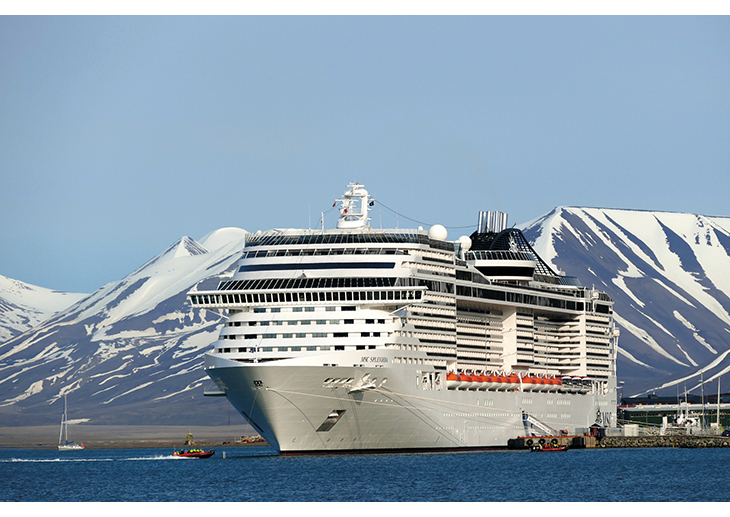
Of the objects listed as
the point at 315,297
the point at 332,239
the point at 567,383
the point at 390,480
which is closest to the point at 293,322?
the point at 315,297

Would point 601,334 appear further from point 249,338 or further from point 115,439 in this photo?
point 115,439

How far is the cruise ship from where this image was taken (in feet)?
227

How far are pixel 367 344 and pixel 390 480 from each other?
1338 centimetres

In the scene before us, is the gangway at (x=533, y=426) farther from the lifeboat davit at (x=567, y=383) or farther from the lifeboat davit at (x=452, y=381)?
the lifeboat davit at (x=452, y=381)

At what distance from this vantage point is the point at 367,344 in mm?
70000

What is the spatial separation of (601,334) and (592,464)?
28537 mm

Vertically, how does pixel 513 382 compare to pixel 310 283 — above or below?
below

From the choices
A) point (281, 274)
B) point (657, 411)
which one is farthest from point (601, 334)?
point (657, 411)

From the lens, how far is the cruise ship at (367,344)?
6912 centimetres

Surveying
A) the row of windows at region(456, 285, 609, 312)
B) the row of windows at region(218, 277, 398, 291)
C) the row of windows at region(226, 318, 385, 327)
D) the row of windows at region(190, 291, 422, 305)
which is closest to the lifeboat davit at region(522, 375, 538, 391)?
the row of windows at region(456, 285, 609, 312)

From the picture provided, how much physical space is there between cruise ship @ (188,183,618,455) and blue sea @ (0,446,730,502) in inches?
84.0

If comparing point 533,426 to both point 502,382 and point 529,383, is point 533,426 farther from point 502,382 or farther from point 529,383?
point 502,382

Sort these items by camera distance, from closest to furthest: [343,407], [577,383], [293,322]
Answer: [293,322], [343,407], [577,383]

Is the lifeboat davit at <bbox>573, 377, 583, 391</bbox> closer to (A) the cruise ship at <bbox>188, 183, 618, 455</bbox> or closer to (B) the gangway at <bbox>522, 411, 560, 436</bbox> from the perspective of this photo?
(B) the gangway at <bbox>522, 411, 560, 436</bbox>
